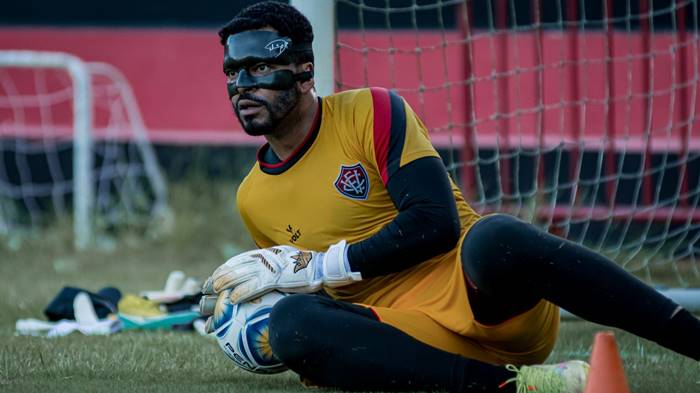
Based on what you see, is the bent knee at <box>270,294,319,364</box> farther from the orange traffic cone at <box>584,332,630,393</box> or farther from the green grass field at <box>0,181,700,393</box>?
the orange traffic cone at <box>584,332,630,393</box>

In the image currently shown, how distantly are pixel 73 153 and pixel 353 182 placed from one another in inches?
279

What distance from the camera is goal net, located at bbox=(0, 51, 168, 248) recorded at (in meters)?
9.17

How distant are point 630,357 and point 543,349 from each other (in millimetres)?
913

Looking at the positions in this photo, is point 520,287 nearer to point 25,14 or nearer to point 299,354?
point 299,354

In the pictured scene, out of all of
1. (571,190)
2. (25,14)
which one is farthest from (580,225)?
(25,14)

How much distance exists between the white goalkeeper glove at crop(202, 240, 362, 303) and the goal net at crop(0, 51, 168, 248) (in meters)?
5.53

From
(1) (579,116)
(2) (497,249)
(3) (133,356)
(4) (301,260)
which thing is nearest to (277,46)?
(4) (301,260)

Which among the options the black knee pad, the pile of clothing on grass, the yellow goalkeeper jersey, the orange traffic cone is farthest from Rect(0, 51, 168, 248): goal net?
the orange traffic cone

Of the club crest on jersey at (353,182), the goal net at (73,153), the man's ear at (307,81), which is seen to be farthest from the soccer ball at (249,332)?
the goal net at (73,153)

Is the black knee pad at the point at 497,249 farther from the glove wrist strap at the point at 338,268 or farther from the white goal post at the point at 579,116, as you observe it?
the white goal post at the point at 579,116

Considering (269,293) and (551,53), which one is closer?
(269,293)

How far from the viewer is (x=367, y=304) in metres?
3.68

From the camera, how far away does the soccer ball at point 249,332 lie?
11.5 feet

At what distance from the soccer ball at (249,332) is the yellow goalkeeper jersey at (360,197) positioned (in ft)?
0.82
